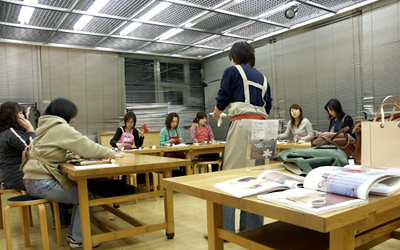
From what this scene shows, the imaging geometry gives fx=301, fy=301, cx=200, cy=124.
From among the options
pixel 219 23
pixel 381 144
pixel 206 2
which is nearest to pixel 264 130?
pixel 381 144

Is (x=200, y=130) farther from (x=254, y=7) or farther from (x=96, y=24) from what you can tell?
(x=96, y=24)

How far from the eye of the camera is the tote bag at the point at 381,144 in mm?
1270

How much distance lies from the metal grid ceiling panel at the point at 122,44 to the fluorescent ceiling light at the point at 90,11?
31.1 inches

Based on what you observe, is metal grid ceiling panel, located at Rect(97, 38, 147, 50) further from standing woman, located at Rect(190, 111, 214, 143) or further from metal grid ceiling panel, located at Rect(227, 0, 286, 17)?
metal grid ceiling panel, located at Rect(227, 0, 286, 17)

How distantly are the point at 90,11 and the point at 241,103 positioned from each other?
3.67m

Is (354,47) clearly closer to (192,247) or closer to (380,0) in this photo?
(380,0)

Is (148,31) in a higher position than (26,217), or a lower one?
higher

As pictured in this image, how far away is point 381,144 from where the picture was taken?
1.29 meters

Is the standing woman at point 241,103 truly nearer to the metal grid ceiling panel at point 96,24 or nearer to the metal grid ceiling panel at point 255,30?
the metal grid ceiling panel at point 96,24

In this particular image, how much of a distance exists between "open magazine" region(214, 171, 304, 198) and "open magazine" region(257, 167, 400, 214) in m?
0.05

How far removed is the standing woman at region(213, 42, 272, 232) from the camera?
2.15m

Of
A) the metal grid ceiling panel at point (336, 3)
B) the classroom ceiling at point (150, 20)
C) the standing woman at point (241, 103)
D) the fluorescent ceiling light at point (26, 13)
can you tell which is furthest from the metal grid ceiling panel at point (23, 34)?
the metal grid ceiling panel at point (336, 3)

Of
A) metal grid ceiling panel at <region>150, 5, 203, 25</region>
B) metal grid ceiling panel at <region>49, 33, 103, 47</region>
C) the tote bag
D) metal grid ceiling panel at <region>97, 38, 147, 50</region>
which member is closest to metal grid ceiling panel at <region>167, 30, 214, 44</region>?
metal grid ceiling panel at <region>150, 5, 203, 25</region>

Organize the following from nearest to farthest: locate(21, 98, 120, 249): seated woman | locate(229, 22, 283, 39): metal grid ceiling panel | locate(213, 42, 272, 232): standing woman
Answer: locate(213, 42, 272, 232): standing woman < locate(21, 98, 120, 249): seated woman < locate(229, 22, 283, 39): metal grid ceiling panel
